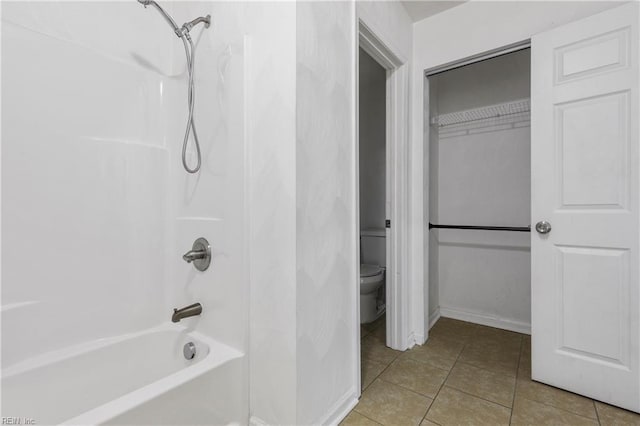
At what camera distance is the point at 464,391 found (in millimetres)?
1598

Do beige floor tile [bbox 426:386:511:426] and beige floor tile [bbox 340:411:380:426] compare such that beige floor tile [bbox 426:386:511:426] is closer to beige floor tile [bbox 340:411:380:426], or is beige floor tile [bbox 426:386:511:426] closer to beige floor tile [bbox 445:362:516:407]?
beige floor tile [bbox 445:362:516:407]

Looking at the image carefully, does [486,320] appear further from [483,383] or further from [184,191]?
[184,191]

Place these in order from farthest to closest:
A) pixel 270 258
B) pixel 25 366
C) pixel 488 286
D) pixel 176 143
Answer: pixel 488 286 → pixel 176 143 → pixel 270 258 → pixel 25 366

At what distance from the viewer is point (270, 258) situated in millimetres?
1233

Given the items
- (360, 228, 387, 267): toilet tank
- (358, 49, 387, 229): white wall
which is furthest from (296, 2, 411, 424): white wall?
(358, 49, 387, 229): white wall

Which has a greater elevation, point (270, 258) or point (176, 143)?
point (176, 143)

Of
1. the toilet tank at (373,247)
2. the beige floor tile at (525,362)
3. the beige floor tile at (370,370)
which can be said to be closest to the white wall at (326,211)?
the beige floor tile at (370,370)

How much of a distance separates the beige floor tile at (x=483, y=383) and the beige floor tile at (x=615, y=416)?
36 centimetres

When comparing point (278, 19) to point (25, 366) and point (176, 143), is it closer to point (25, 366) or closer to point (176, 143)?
point (176, 143)

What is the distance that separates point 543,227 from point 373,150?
6.47 ft

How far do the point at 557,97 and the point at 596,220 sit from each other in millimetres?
700

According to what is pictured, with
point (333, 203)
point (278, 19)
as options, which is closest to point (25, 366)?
point (333, 203)

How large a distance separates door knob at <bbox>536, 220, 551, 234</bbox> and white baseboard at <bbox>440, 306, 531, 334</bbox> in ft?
3.76

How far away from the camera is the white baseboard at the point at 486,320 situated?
2.39 meters
